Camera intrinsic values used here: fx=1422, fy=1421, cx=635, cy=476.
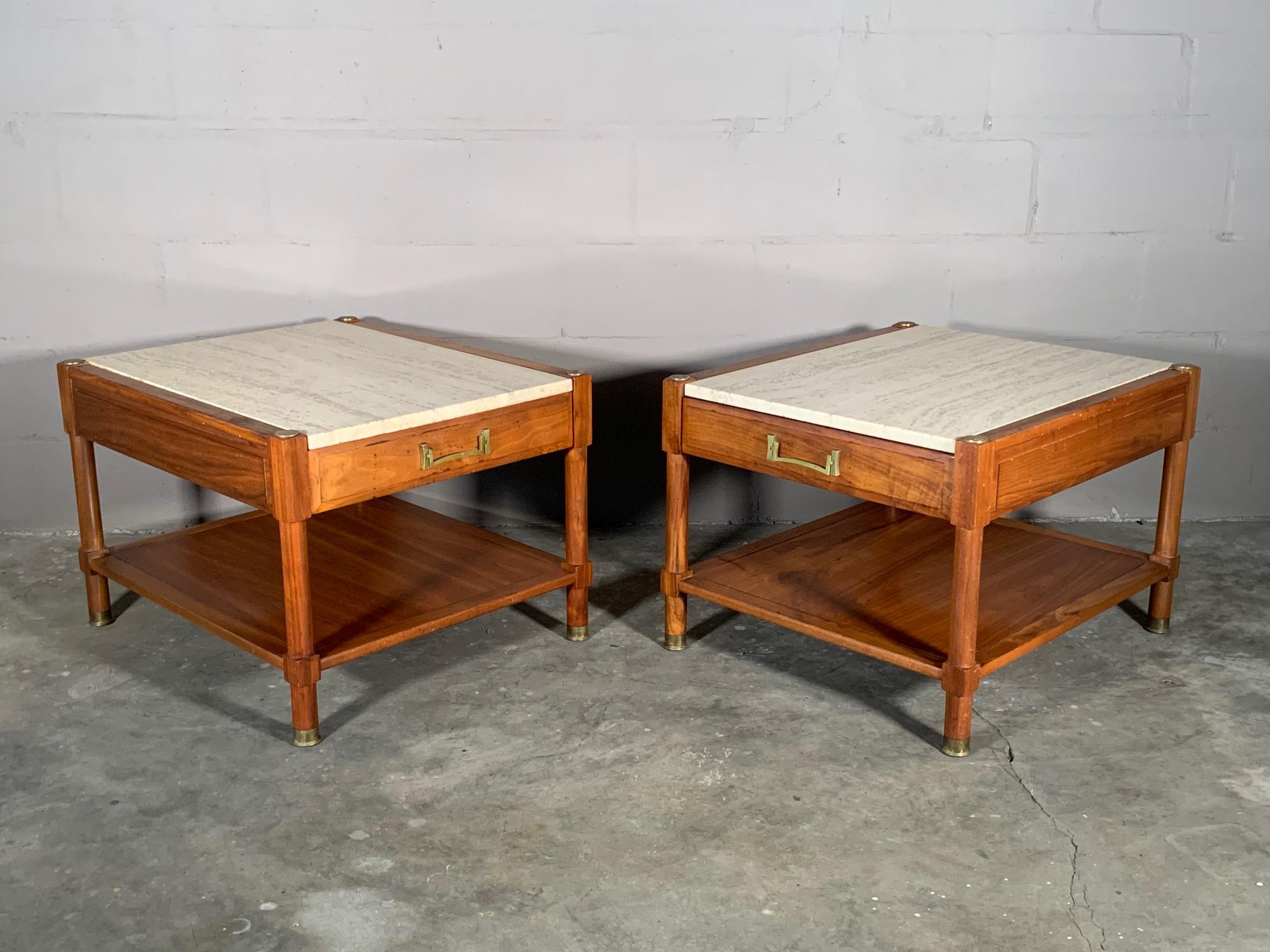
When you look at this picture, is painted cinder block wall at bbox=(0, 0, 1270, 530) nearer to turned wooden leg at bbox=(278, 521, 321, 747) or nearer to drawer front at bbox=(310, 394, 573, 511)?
drawer front at bbox=(310, 394, 573, 511)

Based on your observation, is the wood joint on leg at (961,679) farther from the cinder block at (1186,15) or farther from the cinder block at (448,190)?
the cinder block at (1186,15)

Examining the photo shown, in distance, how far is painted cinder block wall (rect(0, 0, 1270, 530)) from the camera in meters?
3.15

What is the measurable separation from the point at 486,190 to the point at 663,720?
4.45ft

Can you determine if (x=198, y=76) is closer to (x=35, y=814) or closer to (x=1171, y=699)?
(x=35, y=814)

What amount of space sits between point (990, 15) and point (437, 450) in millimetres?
1686

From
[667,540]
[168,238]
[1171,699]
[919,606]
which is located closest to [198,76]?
[168,238]

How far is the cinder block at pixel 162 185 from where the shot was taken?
317 cm

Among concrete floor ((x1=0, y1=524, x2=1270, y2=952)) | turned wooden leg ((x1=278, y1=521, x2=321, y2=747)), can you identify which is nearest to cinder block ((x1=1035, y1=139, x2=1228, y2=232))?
concrete floor ((x1=0, y1=524, x2=1270, y2=952))

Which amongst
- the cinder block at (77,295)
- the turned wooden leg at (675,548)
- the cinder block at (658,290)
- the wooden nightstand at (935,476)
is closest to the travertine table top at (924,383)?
the wooden nightstand at (935,476)

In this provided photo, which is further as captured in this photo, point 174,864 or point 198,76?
point 198,76

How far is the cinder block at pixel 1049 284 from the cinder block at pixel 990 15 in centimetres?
48

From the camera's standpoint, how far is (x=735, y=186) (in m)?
3.26

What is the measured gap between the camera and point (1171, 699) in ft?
8.55

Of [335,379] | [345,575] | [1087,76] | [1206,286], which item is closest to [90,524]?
[345,575]
